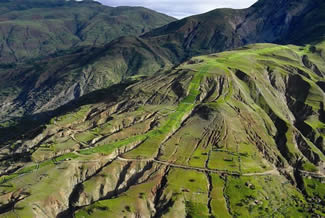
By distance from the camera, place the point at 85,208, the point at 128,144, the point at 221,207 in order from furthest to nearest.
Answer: the point at 128,144, the point at 221,207, the point at 85,208

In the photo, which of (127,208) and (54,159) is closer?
(127,208)

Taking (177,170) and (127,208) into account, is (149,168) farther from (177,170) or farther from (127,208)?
(127,208)

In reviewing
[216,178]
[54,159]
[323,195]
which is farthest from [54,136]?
[323,195]

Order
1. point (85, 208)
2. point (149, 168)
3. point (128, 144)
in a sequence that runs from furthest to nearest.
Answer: point (128, 144), point (149, 168), point (85, 208)

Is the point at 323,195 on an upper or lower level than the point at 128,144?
lower

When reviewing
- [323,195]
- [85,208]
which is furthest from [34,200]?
[323,195]

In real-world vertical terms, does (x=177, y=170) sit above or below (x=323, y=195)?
above

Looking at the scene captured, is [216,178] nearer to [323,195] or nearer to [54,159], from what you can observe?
[323,195]

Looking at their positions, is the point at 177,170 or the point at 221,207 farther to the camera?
the point at 177,170

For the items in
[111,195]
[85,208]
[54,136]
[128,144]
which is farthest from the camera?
[54,136]
